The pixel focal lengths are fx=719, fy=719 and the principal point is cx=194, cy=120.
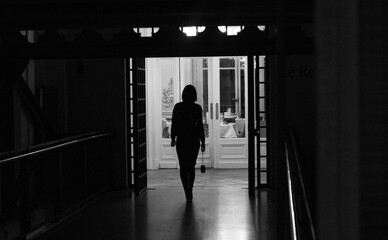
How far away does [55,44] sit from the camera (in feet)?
23.8

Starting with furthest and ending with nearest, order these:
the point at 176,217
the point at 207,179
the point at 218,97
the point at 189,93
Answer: the point at 218,97 → the point at 207,179 → the point at 189,93 → the point at 176,217

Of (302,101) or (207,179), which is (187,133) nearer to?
(302,101)

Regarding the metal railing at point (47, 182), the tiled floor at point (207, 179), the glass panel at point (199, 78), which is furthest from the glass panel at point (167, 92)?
the metal railing at point (47, 182)

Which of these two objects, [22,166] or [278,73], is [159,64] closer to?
[22,166]

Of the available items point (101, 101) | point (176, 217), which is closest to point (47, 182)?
point (176, 217)

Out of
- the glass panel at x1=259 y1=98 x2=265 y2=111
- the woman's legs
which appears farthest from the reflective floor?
the glass panel at x1=259 y1=98 x2=265 y2=111

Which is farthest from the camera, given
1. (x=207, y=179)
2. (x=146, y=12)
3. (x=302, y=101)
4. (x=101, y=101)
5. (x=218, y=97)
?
(x=218, y=97)

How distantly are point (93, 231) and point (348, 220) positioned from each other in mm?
6184

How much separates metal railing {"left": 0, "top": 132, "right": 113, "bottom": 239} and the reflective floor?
229 millimetres

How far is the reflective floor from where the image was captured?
7449mm

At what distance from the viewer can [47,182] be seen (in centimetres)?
810

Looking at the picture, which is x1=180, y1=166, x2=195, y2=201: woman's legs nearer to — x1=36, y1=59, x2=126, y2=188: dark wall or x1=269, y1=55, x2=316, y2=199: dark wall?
x1=36, y1=59, x2=126, y2=188: dark wall

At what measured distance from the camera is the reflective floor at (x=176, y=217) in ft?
24.4

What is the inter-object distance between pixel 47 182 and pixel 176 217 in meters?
1.57
